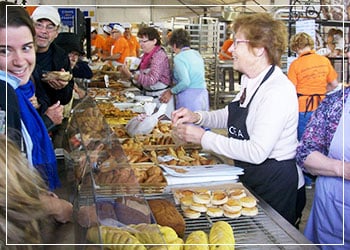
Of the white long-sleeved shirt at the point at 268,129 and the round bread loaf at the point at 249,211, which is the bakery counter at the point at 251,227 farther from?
the white long-sleeved shirt at the point at 268,129

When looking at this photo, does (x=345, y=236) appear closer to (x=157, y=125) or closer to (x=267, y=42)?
(x=267, y=42)

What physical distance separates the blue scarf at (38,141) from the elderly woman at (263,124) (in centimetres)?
63

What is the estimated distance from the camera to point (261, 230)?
146 centimetres

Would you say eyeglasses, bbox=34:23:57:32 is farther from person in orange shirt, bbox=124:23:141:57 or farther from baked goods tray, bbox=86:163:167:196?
person in orange shirt, bbox=124:23:141:57

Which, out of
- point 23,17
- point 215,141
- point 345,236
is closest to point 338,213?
point 345,236

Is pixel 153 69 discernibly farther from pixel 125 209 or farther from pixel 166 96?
pixel 125 209

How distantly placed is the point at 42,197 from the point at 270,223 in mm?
826

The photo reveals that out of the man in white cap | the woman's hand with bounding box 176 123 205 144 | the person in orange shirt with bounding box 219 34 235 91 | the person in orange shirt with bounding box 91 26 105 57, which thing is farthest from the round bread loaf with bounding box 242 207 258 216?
the person in orange shirt with bounding box 91 26 105 57

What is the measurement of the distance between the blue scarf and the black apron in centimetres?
82

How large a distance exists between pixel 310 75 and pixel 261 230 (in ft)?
10.8

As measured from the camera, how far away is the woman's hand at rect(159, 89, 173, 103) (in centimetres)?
492

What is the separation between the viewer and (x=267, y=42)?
6.59 ft

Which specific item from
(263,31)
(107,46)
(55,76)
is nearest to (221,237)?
(263,31)

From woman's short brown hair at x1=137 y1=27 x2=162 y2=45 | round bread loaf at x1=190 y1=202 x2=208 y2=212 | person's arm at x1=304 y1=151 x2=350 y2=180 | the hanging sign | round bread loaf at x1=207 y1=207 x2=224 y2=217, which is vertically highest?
the hanging sign
